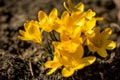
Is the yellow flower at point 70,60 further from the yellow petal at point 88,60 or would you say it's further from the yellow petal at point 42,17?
the yellow petal at point 42,17

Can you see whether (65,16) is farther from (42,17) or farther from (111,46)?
(111,46)

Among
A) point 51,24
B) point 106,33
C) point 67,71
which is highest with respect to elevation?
point 51,24

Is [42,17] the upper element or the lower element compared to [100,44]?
upper

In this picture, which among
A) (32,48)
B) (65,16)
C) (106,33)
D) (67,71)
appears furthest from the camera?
(32,48)

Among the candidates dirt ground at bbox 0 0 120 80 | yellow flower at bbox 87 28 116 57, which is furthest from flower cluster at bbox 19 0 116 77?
dirt ground at bbox 0 0 120 80

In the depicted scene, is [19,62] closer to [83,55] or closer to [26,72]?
[26,72]

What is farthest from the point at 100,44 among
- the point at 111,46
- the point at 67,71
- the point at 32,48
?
the point at 32,48

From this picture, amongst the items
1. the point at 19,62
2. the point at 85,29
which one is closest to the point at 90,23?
the point at 85,29
